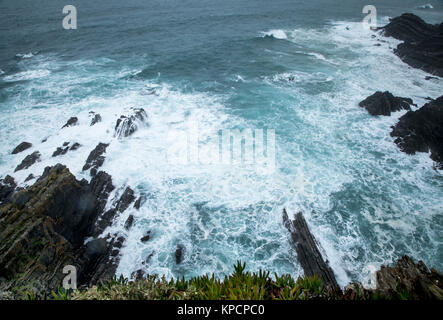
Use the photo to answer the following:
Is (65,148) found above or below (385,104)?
below

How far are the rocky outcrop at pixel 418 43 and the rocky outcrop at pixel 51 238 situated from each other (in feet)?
146

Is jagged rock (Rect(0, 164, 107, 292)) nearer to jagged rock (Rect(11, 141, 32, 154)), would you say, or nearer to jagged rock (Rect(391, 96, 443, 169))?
jagged rock (Rect(11, 141, 32, 154))

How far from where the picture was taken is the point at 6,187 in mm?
16453

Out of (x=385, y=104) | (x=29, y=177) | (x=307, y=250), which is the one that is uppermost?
(x=385, y=104)

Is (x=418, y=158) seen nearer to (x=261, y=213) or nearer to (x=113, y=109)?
(x=261, y=213)

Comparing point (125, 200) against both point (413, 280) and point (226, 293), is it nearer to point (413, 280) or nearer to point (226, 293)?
point (226, 293)

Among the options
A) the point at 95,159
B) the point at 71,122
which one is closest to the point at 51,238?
the point at 95,159

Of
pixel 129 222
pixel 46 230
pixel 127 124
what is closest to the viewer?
pixel 46 230

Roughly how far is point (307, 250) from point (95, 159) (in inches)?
668

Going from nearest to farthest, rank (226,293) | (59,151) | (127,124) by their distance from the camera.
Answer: (226,293), (59,151), (127,124)

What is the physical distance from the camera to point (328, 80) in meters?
31.2

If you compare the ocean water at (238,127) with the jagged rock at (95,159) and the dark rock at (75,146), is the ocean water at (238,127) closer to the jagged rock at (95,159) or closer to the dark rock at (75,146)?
the dark rock at (75,146)

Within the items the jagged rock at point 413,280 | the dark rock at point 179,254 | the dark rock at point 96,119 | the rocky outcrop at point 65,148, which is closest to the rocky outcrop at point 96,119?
the dark rock at point 96,119
